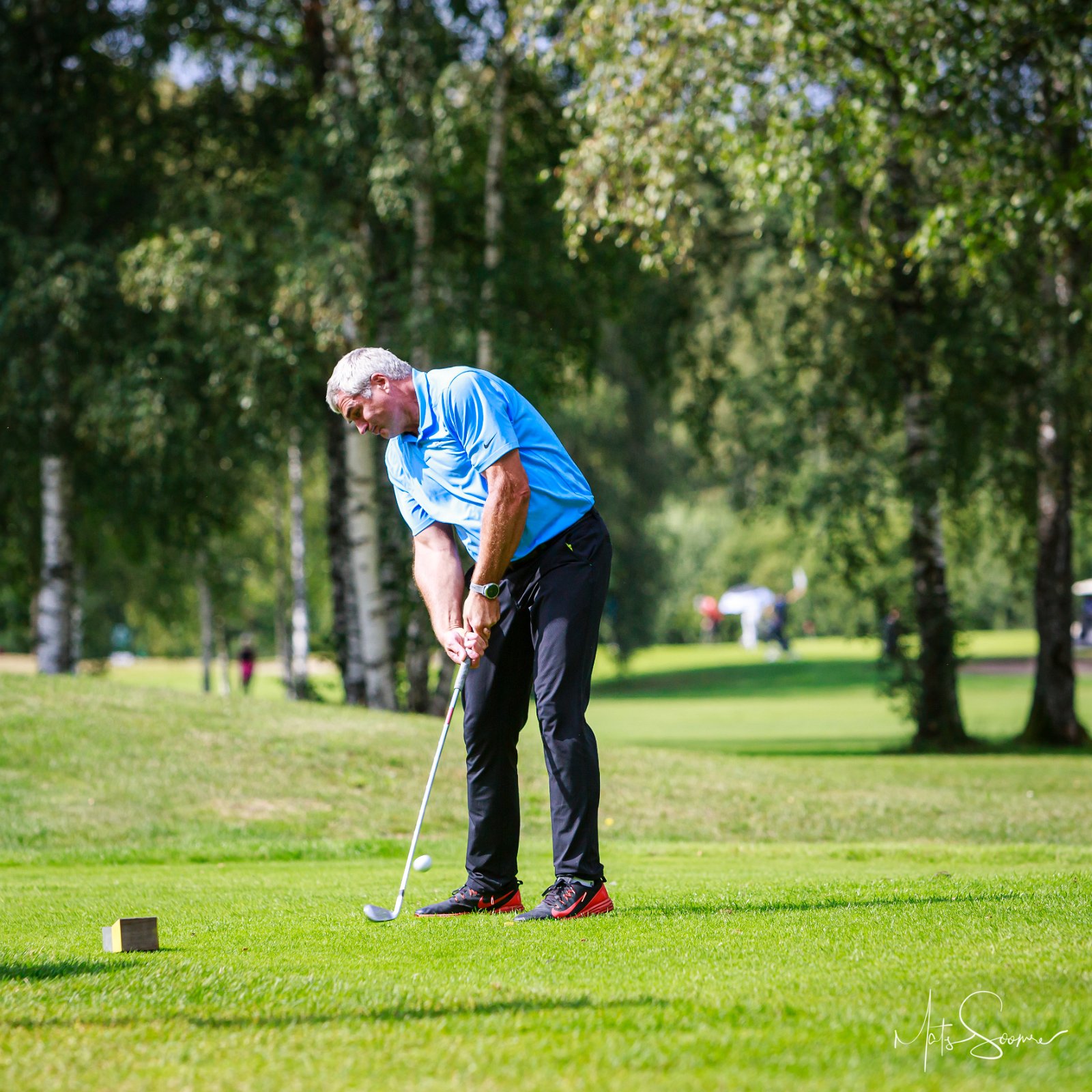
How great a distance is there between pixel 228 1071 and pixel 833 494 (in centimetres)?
1656

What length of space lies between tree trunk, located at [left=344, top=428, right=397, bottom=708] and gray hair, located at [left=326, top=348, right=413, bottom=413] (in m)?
12.6

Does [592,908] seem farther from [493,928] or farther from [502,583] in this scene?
[502,583]

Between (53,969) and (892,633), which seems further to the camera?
(892,633)

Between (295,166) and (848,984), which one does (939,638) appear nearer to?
(295,166)

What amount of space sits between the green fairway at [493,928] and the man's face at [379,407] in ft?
6.22

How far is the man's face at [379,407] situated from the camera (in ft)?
17.5

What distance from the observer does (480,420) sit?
5.19 m

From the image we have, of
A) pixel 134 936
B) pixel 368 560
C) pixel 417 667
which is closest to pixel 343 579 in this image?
pixel 368 560

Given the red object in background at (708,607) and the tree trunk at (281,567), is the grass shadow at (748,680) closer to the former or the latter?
the tree trunk at (281,567)

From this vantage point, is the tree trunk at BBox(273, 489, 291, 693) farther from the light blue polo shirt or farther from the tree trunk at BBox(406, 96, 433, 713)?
the light blue polo shirt

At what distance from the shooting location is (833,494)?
18656 mm

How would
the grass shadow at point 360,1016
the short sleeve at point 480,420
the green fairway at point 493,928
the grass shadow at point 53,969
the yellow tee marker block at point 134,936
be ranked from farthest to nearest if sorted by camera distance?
the short sleeve at point 480,420 → the yellow tee marker block at point 134,936 → the grass shadow at point 53,969 → the grass shadow at point 360,1016 → the green fairway at point 493,928

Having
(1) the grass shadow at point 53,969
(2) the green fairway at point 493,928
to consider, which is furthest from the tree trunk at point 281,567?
(1) the grass shadow at point 53,969

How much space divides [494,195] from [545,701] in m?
13.3
